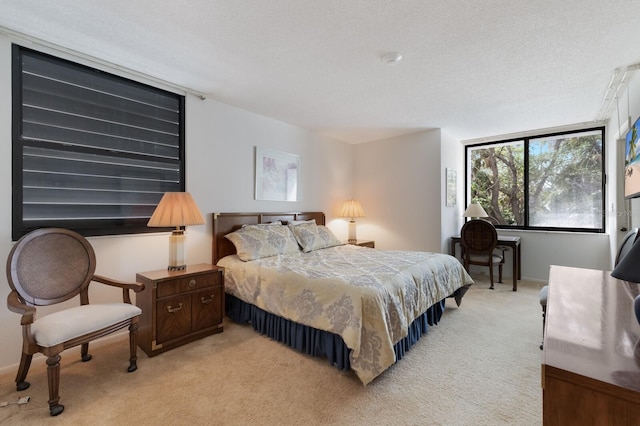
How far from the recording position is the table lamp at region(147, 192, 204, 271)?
2.50 metres

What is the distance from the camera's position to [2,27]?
201 centimetres

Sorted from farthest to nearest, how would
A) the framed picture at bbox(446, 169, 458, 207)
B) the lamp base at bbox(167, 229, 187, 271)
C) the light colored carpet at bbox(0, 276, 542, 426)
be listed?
1. the framed picture at bbox(446, 169, 458, 207)
2. the lamp base at bbox(167, 229, 187, 271)
3. the light colored carpet at bbox(0, 276, 542, 426)

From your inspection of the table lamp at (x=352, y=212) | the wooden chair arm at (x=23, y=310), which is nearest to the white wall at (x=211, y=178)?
the table lamp at (x=352, y=212)

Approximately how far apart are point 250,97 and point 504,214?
4.51 metres

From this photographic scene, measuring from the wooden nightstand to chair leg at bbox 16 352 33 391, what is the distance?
67cm

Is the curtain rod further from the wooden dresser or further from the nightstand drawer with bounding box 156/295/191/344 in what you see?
the wooden dresser

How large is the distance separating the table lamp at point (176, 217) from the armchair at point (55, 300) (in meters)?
0.46

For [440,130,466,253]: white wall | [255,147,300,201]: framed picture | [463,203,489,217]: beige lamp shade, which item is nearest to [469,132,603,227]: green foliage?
[440,130,466,253]: white wall

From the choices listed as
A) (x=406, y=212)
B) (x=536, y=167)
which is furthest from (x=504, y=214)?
(x=406, y=212)

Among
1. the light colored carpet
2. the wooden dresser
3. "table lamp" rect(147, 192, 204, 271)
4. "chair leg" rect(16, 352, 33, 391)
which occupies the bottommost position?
the light colored carpet

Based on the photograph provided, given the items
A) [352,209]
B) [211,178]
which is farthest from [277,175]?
[352,209]

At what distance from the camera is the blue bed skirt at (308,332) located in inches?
83.0

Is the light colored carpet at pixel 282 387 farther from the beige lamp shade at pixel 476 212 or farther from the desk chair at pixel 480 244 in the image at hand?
the beige lamp shade at pixel 476 212

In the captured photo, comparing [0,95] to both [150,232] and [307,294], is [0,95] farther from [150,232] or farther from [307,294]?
[307,294]
